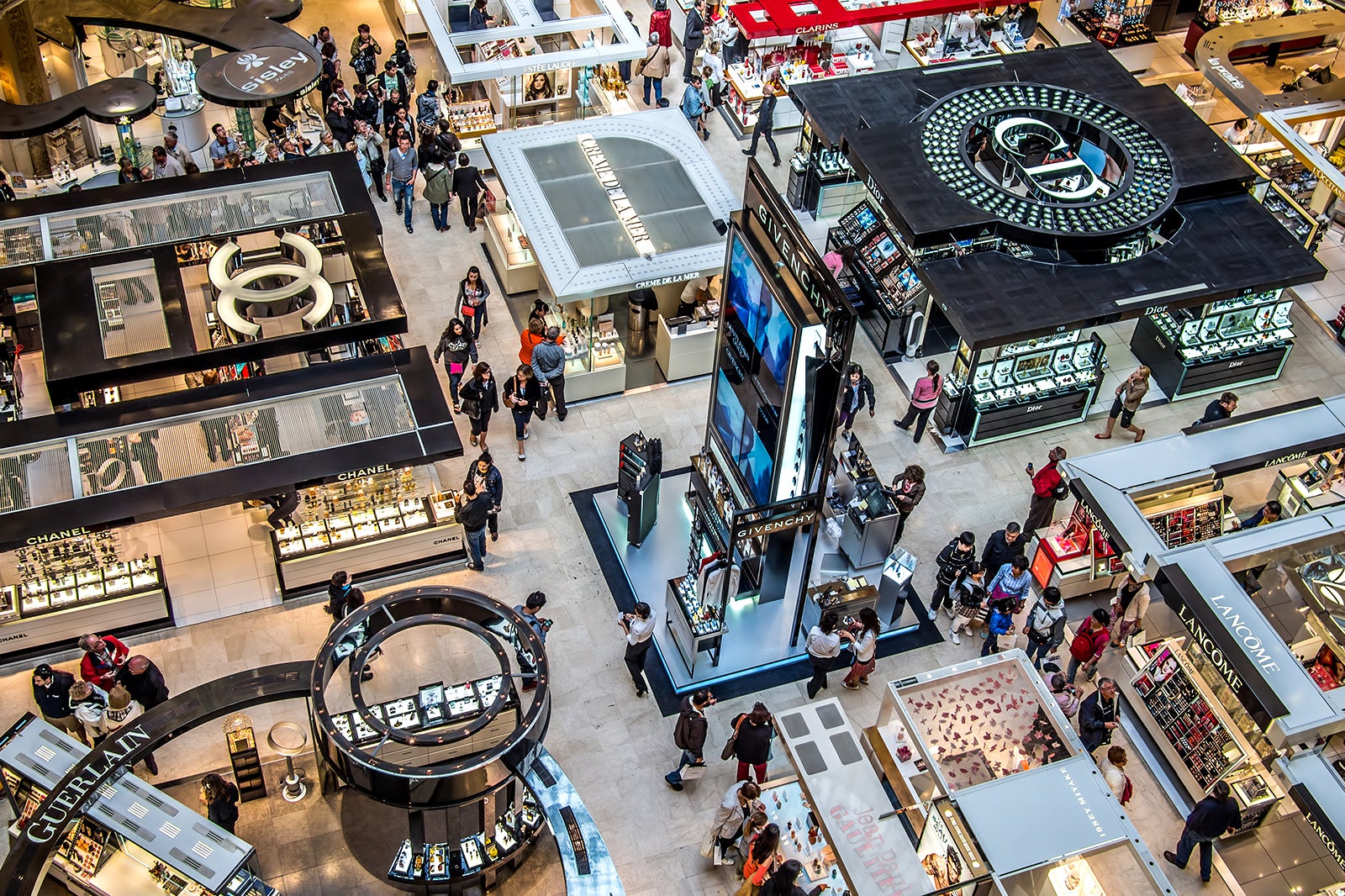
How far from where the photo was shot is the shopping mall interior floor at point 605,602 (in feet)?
51.7

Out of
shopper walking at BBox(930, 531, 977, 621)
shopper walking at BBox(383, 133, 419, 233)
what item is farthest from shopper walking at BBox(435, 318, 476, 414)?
shopper walking at BBox(930, 531, 977, 621)

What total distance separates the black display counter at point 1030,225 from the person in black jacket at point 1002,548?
295cm

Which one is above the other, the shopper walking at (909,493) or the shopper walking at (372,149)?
the shopper walking at (372,149)

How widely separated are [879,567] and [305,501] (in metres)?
7.44

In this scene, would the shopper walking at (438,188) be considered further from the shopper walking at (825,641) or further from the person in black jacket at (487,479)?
the shopper walking at (825,641)

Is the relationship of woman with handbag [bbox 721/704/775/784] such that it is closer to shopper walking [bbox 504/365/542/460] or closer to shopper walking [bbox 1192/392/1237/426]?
shopper walking [bbox 504/365/542/460]

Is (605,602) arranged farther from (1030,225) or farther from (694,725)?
(1030,225)

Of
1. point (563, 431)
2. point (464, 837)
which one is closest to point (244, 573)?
point (563, 431)

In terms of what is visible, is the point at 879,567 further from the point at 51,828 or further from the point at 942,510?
the point at 51,828

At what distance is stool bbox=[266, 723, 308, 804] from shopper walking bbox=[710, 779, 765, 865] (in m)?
4.22

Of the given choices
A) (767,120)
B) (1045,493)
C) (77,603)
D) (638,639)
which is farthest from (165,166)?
(1045,493)

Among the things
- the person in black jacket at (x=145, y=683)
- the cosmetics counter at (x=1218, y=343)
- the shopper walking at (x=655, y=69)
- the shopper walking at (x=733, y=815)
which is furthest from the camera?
the shopper walking at (x=655, y=69)

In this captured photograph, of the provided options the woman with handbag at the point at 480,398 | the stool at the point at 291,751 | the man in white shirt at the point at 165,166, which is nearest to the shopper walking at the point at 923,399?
the woman with handbag at the point at 480,398

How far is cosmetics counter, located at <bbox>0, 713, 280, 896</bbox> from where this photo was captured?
40.0 ft
